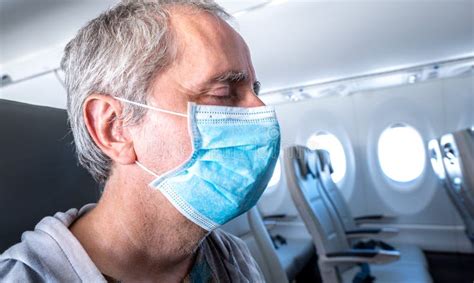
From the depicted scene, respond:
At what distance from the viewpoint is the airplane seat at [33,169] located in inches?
31.0

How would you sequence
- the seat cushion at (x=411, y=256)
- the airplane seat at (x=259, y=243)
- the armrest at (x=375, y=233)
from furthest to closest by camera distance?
1. the armrest at (x=375, y=233)
2. the seat cushion at (x=411, y=256)
3. the airplane seat at (x=259, y=243)

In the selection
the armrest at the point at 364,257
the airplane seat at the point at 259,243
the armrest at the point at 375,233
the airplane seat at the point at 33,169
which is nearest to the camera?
the airplane seat at the point at 33,169

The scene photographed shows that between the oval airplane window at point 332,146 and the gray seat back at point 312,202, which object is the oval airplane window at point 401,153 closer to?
the oval airplane window at point 332,146

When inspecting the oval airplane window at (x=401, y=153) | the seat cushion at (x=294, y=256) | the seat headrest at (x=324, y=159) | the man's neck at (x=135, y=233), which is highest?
the man's neck at (x=135, y=233)

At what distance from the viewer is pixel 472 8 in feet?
7.57

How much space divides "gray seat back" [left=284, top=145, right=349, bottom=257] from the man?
145 cm

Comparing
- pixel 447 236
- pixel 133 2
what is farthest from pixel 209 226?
pixel 447 236

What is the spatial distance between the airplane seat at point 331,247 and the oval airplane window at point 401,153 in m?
2.16

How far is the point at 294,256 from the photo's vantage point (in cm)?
358

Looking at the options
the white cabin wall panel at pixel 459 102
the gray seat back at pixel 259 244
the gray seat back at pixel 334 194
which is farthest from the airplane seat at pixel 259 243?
the white cabin wall panel at pixel 459 102

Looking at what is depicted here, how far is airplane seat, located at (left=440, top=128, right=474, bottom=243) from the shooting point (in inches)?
101

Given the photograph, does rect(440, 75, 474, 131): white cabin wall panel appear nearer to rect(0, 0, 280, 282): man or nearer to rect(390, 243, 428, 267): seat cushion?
rect(390, 243, 428, 267): seat cushion

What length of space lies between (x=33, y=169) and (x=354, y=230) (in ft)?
9.88

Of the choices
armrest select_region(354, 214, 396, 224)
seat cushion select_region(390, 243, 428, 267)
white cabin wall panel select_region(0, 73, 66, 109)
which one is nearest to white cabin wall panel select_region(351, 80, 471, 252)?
armrest select_region(354, 214, 396, 224)
